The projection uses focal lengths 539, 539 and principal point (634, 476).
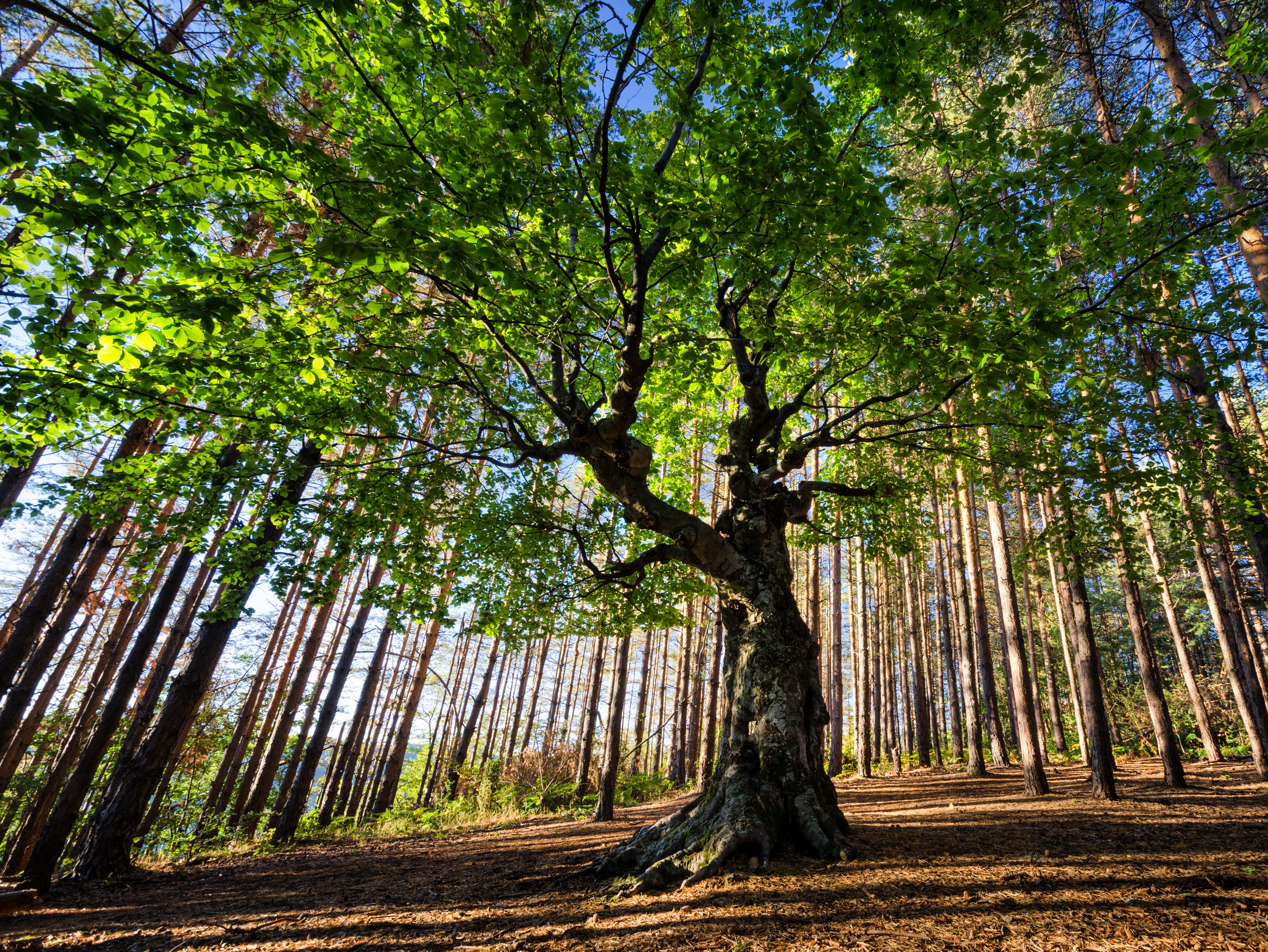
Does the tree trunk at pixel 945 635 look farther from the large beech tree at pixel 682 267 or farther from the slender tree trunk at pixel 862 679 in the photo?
the large beech tree at pixel 682 267

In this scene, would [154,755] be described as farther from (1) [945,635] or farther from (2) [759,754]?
(1) [945,635]

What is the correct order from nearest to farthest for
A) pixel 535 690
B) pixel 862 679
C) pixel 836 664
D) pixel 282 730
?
pixel 282 730
pixel 836 664
pixel 862 679
pixel 535 690

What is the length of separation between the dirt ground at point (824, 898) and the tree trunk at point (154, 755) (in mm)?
454

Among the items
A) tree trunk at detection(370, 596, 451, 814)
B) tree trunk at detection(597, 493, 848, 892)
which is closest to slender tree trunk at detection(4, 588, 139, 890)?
tree trunk at detection(370, 596, 451, 814)

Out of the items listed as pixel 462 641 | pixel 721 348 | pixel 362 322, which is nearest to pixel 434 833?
pixel 362 322

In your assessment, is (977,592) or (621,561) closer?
(621,561)

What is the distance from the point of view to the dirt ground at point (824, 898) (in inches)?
137

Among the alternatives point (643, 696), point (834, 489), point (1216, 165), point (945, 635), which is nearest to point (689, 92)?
point (834, 489)

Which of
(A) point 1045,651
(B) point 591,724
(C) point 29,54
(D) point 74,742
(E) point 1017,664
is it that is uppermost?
(C) point 29,54

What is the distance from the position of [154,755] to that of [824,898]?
9.70 m

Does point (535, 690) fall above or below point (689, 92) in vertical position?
below

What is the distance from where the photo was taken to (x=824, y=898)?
404 centimetres

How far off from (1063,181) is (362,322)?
7.52 metres

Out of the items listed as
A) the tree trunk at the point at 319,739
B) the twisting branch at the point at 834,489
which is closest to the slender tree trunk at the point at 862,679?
the twisting branch at the point at 834,489
